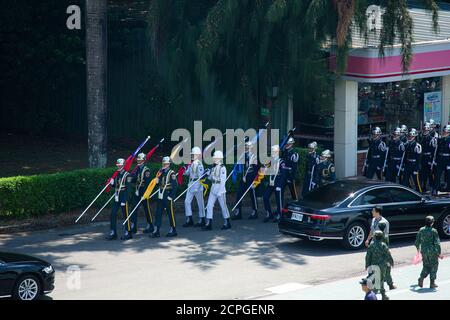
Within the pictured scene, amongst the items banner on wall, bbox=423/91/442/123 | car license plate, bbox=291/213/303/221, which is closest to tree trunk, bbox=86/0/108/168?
car license plate, bbox=291/213/303/221

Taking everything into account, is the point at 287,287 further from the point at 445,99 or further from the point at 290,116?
the point at 445,99

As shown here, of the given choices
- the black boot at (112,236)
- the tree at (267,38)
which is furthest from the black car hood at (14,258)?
the tree at (267,38)

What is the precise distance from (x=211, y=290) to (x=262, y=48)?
8.50 metres

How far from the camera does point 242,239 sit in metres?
18.6

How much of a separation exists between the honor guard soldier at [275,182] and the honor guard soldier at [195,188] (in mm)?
1585

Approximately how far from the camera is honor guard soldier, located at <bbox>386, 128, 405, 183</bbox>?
23.1m

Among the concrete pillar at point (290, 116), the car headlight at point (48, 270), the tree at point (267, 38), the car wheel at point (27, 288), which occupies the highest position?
the tree at point (267, 38)

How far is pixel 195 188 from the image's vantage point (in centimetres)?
1980

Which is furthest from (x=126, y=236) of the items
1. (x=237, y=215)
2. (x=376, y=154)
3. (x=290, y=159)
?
→ (x=376, y=154)

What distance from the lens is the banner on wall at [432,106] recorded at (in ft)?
91.2

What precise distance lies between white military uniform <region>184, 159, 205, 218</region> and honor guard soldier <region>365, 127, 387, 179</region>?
18.6 ft

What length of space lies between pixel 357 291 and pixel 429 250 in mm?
1381

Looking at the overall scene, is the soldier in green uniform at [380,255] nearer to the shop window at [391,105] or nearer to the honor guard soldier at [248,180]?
the honor guard soldier at [248,180]

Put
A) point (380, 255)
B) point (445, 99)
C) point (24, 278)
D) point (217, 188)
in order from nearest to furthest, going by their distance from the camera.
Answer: point (24, 278) < point (380, 255) < point (217, 188) < point (445, 99)
